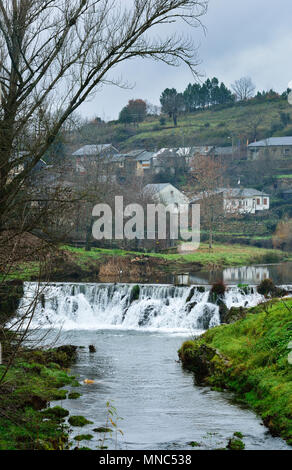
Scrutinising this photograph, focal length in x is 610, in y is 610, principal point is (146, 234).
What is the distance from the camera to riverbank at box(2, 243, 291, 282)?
32094mm

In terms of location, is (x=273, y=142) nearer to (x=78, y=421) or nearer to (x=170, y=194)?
(x=170, y=194)

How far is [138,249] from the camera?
40.5 meters

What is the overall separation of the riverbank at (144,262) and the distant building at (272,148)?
31.7 meters

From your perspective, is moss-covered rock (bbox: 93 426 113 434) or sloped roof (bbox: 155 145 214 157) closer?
moss-covered rock (bbox: 93 426 113 434)

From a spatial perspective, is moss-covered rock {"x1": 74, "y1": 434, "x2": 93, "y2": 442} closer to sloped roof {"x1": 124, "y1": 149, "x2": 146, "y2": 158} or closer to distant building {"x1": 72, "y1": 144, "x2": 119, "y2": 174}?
distant building {"x1": 72, "y1": 144, "x2": 119, "y2": 174}

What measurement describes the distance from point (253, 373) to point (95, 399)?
9.76 feet

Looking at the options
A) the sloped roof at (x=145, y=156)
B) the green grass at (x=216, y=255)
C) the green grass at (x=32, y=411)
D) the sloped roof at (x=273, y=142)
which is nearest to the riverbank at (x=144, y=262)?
the green grass at (x=216, y=255)

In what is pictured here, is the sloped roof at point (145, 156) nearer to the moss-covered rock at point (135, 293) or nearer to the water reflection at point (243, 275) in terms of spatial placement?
the water reflection at point (243, 275)

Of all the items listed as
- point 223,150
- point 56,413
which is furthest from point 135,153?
point 56,413

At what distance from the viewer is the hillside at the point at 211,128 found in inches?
3332

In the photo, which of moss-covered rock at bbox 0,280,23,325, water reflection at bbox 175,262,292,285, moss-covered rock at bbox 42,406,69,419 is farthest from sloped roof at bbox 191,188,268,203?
moss-covered rock at bbox 42,406,69,419

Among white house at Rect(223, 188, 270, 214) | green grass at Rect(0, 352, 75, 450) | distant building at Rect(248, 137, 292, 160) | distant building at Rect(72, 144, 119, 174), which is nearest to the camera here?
green grass at Rect(0, 352, 75, 450)

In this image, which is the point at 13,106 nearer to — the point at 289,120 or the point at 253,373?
the point at 253,373

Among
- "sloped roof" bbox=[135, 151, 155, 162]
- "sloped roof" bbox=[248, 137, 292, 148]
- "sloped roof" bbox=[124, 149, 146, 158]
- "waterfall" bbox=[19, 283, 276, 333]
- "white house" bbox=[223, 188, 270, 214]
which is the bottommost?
"waterfall" bbox=[19, 283, 276, 333]
